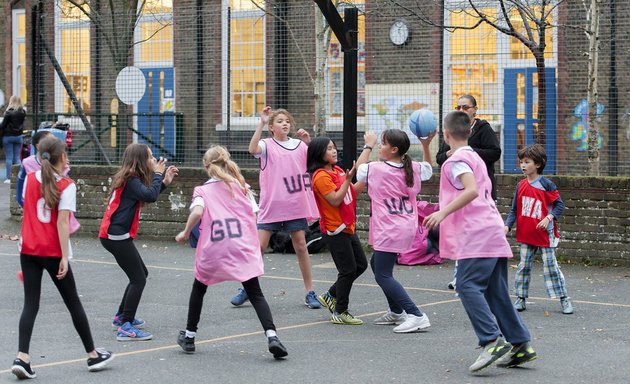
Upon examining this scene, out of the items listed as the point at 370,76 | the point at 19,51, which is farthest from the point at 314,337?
the point at 19,51

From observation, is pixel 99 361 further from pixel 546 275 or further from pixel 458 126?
pixel 546 275

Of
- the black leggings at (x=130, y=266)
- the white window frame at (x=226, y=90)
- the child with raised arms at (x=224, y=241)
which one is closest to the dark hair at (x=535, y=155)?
the child with raised arms at (x=224, y=241)

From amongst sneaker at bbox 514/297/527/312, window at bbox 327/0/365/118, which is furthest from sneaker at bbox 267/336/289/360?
window at bbox 327/0/365/118

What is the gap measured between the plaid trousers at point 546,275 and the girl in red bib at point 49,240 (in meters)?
3.96

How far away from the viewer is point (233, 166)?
8.07 m

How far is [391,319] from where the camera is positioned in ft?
29.7

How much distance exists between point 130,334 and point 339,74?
1405 cm

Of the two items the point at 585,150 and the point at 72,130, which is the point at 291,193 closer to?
the point at 585,150

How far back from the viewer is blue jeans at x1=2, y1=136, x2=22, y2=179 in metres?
20.9

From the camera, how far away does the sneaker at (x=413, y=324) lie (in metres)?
8.62

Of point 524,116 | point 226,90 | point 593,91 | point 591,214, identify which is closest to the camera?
point 591,214

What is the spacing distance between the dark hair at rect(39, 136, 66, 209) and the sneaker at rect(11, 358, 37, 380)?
1.01m

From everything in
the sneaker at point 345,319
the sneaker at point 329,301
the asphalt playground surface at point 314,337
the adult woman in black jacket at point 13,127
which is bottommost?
the asphalt playground surface at point 314,337

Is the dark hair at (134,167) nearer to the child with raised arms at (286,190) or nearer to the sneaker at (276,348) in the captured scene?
the child with raised arms at (286,190)
